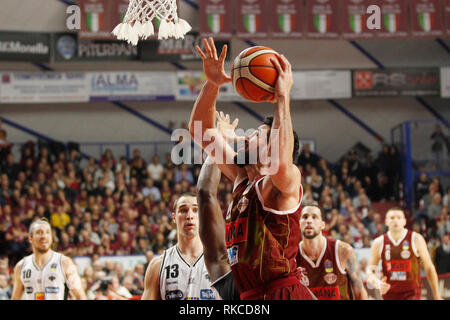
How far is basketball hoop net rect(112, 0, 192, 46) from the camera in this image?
5.52 meters

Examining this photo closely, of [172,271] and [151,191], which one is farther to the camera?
[151,191]

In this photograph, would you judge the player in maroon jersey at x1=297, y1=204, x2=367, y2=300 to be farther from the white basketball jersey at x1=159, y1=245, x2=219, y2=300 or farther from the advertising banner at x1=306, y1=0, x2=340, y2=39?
the advertising banner at x1=306, y1=0, x2=340, y2=39

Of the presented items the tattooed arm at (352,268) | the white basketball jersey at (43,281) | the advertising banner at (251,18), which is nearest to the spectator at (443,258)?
the tattooed arm at (352,268)

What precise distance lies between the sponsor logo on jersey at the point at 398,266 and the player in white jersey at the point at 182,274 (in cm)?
331

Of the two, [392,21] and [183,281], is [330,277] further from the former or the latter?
[392,21]

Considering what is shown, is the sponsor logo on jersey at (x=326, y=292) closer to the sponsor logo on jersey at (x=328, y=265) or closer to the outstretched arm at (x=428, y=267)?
the sponsor logo on jersey at (x=328, y=265)

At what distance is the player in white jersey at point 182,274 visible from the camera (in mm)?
5758

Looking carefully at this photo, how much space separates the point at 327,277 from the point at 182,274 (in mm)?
1746

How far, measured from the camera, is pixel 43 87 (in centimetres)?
1702

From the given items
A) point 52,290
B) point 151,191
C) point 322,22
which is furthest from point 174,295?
point 322,22

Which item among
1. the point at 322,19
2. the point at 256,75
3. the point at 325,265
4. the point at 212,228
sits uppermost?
the point at 322,19
